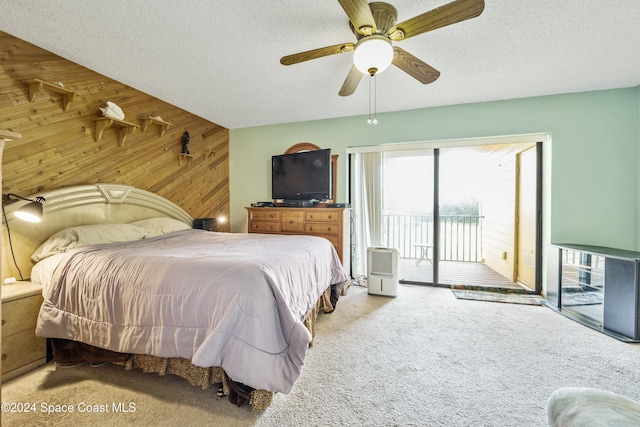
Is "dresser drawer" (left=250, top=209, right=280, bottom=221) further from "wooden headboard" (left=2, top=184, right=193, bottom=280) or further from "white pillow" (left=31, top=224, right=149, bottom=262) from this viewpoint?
"white pillow" (left=31, top=224, right=149, bottom=262)

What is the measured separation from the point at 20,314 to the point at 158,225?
1.27m

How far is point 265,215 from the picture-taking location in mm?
3723

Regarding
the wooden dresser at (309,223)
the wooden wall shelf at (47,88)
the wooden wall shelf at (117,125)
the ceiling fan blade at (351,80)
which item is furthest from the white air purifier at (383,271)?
the wooden wall shelf at (47,88)

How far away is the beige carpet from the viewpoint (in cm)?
139

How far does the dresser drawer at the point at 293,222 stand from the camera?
3545mm

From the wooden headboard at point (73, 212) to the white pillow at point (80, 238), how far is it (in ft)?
0.36

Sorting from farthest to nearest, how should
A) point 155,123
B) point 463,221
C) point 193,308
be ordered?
point 463,221, point 155,123, point 193,308

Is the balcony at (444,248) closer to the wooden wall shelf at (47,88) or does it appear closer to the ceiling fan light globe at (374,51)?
the ceiling fan light globe at (374,51)

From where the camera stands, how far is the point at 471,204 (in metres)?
4.94

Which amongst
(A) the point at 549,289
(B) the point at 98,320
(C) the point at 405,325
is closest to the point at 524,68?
(A) the point at 549,289

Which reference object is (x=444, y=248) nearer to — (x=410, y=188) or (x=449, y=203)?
(x=449, y=203)

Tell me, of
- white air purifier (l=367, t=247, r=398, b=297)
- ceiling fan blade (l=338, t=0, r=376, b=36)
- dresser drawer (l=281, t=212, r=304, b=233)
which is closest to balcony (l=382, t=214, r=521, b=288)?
white air purifier (l=367, t=247, r=398, b=297)

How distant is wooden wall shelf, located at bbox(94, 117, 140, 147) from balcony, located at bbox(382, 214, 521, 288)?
11.4ft

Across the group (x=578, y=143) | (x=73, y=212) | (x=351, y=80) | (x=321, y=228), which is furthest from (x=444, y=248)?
(x=73, y=212)
